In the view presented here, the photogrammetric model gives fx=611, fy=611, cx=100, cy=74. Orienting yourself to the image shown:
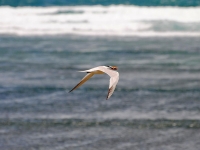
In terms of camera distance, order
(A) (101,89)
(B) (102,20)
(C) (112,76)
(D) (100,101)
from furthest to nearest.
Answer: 1. (B) (102,20)
2. (A) (101,89)
3. (D) (100,101)
4. (C) (112,76)

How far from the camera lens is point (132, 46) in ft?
81.7

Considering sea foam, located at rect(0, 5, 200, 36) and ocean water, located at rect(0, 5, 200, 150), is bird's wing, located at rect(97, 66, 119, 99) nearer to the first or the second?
ocean water, located at rect(0, 5, 200, 150)

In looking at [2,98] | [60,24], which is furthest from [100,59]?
[60,24]

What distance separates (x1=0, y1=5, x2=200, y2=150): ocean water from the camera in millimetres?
11062

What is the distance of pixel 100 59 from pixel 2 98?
669 cm

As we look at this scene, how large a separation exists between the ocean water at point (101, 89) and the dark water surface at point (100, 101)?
2cm

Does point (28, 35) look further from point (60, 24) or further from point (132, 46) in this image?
point (132, 46)

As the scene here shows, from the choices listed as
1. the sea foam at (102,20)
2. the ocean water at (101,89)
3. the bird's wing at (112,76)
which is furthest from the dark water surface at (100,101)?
the sea foam at (102,20)

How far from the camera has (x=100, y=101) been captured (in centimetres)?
1395

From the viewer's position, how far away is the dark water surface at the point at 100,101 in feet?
35.8

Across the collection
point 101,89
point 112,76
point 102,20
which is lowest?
point 102,20

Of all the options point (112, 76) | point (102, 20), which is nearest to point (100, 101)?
point (112, 76)

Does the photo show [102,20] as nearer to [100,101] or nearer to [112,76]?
[100,101]

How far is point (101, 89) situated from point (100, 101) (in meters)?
1.48
